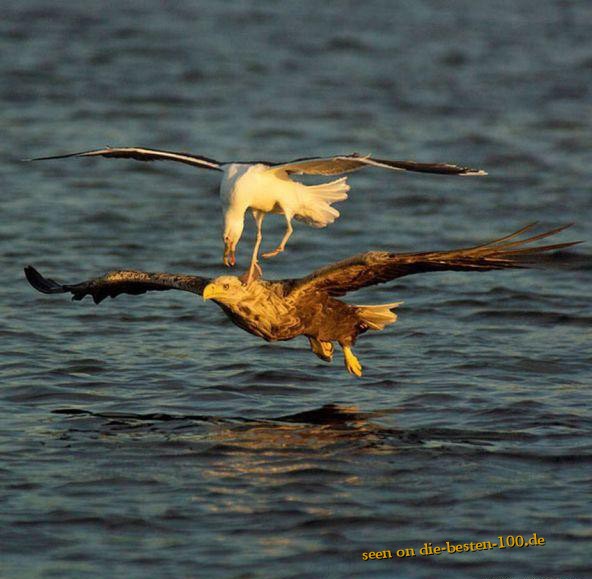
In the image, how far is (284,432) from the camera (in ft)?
34.2

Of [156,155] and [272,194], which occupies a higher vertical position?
[156,155]

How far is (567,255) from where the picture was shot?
635 inches

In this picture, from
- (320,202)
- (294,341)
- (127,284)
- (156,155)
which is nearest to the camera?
(320,202)

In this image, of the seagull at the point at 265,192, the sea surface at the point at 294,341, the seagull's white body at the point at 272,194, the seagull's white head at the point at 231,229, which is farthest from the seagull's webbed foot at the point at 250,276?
the sea surface at the point at 294,341

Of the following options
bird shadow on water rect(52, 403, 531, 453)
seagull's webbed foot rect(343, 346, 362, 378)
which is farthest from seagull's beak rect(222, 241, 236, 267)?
seagull's webbed foot rect(343, 346, 362, 378)

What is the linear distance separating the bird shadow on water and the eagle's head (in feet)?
2.88

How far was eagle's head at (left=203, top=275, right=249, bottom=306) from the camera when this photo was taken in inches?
404

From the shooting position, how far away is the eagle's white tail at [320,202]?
10.6m

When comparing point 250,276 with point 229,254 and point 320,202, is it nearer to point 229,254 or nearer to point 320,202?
point 229,254

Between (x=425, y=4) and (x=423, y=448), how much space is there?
21553 millimetres

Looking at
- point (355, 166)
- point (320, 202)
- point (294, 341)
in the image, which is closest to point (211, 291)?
point (320, 202)

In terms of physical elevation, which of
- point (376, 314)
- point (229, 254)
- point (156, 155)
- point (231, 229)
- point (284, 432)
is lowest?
point (284, 432)

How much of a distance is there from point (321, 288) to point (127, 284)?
1.51m

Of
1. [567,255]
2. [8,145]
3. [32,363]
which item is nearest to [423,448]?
[32,363]
